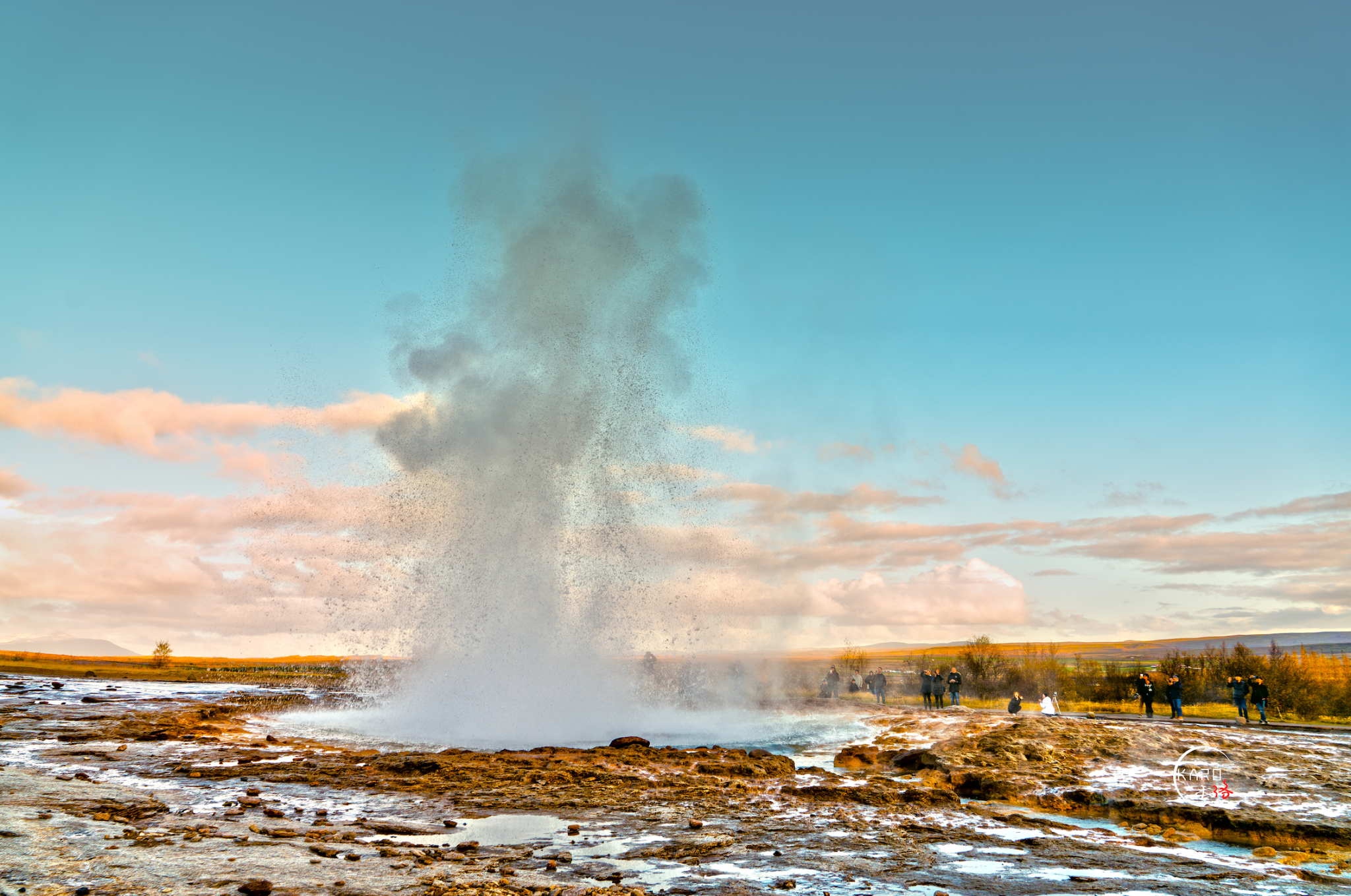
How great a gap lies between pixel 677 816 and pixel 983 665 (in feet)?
120

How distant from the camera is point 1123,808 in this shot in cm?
1313

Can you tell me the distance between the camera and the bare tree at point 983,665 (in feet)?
139

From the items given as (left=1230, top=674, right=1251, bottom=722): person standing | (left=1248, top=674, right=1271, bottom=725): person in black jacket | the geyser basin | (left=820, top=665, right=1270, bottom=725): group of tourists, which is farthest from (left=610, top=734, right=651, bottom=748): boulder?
(left=1230, top=674, right=1251, bottom=722): person standing

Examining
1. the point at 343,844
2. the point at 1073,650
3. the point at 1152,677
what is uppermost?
the point at 343,844

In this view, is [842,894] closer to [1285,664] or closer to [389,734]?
[389,734]

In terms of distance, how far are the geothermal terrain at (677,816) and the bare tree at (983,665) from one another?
72.7 feet

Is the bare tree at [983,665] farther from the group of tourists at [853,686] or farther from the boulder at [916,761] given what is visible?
the boulder at [916,761]

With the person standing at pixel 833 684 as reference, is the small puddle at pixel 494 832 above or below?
above

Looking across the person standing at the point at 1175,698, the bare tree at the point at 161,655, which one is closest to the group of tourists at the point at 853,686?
the person standing at the point at 1175,698

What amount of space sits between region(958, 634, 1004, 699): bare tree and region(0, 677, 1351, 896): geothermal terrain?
22.2m

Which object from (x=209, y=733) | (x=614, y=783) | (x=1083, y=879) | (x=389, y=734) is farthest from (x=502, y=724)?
(x=1083, y=879)

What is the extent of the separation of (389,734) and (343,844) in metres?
12.3

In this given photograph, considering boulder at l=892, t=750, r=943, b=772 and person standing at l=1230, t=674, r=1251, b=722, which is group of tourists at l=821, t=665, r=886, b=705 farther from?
boulder at l=892, t=750, r=943, b=772

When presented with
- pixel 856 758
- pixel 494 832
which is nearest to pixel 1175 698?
pixel 856 758
